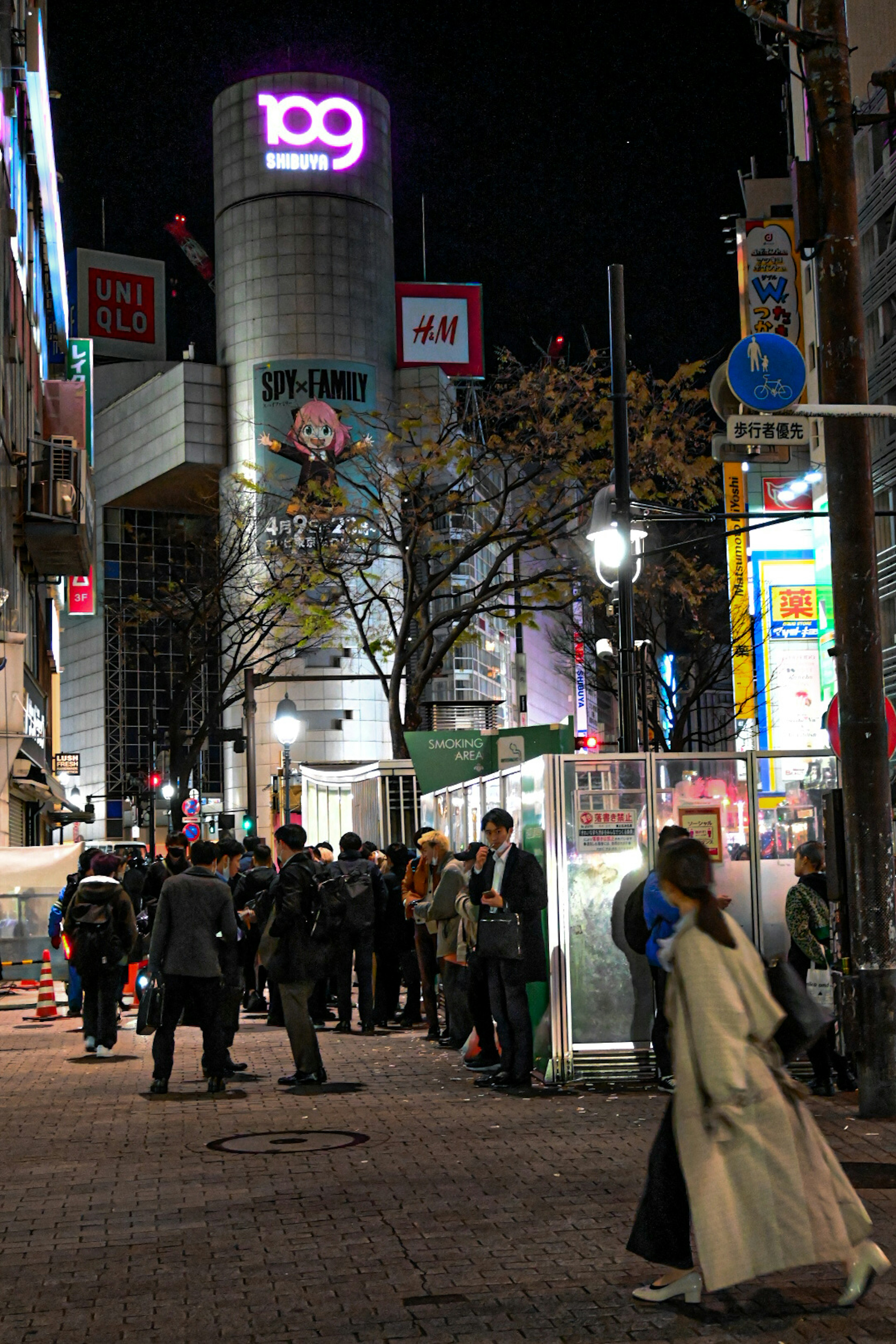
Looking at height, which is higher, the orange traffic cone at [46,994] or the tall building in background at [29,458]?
the tall building in background at [29,458]

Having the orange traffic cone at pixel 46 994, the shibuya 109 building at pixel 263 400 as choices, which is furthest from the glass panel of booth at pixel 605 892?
the shibuya 109 building at pixel 263 400

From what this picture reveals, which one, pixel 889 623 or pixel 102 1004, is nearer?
pixel 102 1004

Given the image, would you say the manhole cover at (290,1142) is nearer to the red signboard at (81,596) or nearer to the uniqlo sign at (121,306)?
the red signboard at (81,596)

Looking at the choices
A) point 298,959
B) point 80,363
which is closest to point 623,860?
point 298,959

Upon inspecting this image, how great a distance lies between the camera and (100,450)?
8900 centimetres

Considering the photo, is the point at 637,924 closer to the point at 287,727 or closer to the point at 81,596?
the point at 287,727

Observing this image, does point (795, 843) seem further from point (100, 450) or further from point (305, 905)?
point (100, 450)

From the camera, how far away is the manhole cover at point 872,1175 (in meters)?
7.96

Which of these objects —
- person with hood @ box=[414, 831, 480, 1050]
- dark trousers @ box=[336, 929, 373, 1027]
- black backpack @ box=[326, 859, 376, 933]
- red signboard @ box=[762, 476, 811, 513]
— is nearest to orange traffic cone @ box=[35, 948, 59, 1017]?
dark trousers @ box=[336, 929, 373, 1027]

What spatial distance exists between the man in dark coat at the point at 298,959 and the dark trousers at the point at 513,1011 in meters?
1.38

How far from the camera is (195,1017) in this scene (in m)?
12.4

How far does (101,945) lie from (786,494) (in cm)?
3114

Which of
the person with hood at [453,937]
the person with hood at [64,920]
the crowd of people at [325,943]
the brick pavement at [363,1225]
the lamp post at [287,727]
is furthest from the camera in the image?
the lamp post at [287,727]

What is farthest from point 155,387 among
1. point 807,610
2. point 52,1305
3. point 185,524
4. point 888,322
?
point 52,1305
